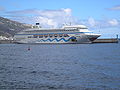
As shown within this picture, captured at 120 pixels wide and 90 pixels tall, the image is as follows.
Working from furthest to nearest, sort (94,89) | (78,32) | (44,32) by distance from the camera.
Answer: (44,32), (78,32), (94,89)

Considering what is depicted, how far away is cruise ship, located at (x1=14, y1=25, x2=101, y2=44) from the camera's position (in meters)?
103

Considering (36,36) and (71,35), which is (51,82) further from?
(36,36)

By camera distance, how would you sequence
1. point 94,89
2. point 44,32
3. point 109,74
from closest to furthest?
point 94,89
point 109,74
point 44,32

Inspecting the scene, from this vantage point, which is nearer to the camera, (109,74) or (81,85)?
(81,85)

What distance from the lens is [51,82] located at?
20641 mm

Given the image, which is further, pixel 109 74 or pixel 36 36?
pixel 36 36

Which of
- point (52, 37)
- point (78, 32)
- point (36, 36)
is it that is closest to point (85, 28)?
point (78, 32)

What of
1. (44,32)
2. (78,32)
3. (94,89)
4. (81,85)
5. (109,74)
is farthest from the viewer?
(44,32)

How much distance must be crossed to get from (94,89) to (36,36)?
3821 inches

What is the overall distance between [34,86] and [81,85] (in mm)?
3320

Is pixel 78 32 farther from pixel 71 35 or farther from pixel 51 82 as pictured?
pixel 51 82

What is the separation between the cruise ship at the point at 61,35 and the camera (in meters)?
103

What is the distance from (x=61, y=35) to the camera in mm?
106500

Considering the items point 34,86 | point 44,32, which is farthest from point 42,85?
point 44,32
